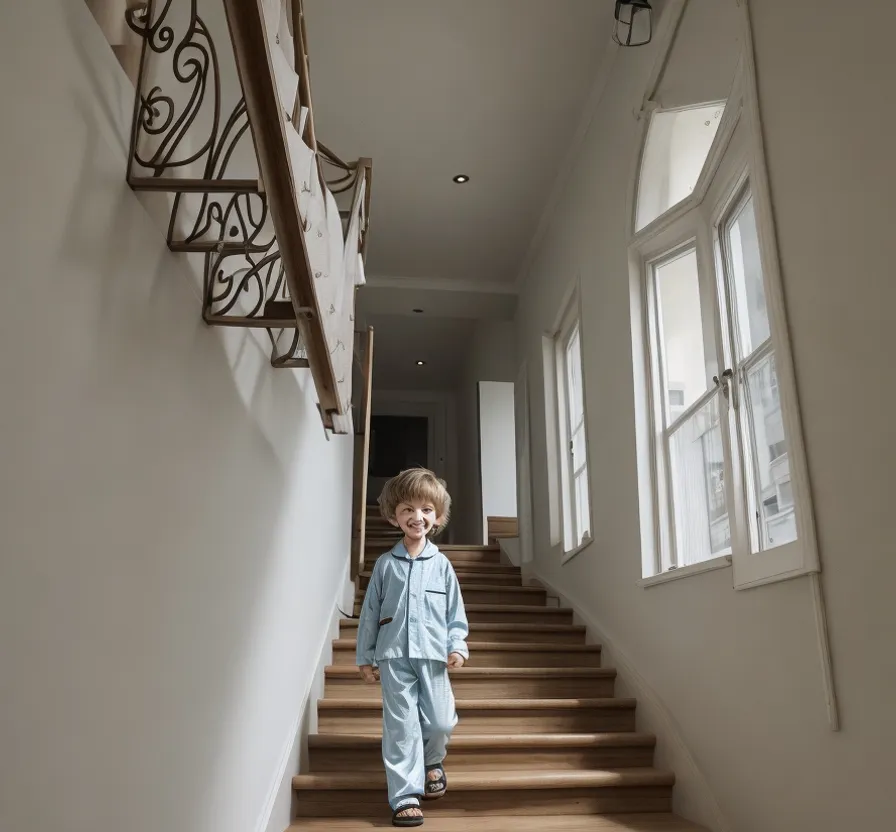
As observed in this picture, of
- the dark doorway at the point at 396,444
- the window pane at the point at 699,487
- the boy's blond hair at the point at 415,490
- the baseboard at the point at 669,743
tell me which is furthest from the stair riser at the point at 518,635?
the dark doorway at the point at 396,444

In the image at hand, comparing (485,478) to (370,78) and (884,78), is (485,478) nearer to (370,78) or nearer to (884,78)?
(370,78)

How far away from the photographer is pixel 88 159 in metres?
1.08

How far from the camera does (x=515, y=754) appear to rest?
10.3ft

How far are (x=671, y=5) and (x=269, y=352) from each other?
7.07 feet

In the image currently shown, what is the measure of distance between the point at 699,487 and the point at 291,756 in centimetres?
173

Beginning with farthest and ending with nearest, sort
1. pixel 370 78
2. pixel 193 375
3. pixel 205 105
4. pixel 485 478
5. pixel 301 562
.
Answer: pixel 485 478
pixel 370 78
pixel 301 562
pixel 205 105
pixel 193 375

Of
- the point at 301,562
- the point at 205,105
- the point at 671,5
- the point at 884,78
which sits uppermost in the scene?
the point at 671,5

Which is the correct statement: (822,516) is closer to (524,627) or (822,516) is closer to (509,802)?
(509,802)

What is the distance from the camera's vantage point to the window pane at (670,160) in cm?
350

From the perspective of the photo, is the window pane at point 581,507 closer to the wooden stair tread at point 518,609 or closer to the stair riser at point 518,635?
the wooden stair tread at point 518,609

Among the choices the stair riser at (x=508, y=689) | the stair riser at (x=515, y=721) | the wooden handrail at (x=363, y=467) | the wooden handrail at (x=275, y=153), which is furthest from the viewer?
the wooden handrail at (x=363, y=467)

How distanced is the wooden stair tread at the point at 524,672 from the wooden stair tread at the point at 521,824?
854 millimetres

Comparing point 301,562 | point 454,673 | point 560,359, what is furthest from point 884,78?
point 560,359

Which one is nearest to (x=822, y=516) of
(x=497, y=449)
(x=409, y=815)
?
(x=409, y=815)
